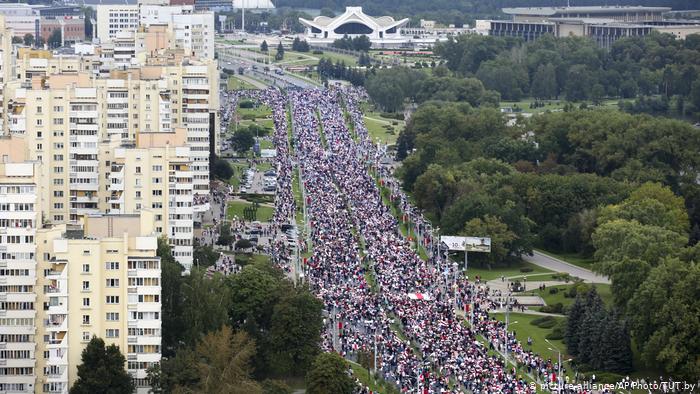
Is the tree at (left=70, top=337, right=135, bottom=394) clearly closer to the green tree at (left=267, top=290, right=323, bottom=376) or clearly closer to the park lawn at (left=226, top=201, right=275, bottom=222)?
the green tree at (left=267, top=290, right=323, bottom=376)

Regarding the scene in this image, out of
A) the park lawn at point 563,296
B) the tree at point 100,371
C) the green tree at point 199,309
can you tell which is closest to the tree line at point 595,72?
the park lawn at point 563,296

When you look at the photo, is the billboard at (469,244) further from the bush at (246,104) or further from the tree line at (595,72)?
the tree line at (595,72)

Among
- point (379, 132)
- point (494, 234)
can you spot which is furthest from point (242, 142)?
point (494, 234)

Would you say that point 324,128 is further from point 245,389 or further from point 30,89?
point 245,389

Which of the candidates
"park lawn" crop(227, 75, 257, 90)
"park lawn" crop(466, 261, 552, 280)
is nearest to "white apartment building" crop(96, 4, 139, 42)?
"park lawn" crop(227, 75, 257, 90)

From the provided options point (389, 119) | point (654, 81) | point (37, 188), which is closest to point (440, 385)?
point (37, 188)
